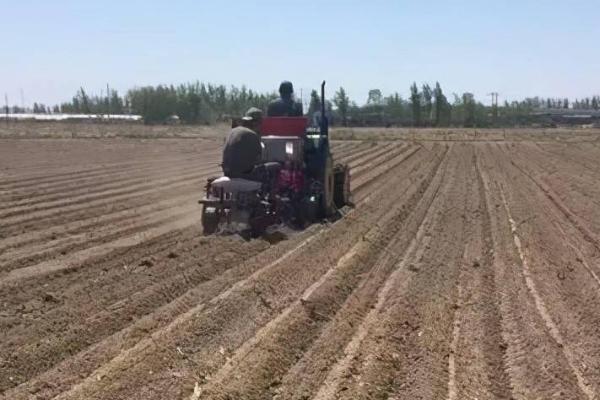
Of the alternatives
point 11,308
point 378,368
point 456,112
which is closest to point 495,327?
point 378,368

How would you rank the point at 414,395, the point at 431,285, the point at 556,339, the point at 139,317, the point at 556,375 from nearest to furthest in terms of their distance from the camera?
1. the point at 414,395
2. the point at 556,375
3. the point at 556,339
4. the point at 139,317
5. the point at 431,285

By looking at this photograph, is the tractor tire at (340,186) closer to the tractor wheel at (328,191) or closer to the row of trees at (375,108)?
the tractor wheel at (328,191)

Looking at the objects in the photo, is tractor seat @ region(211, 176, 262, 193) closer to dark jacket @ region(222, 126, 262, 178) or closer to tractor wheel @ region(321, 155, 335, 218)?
dark jacket @ region(222, 126, 262, 178)

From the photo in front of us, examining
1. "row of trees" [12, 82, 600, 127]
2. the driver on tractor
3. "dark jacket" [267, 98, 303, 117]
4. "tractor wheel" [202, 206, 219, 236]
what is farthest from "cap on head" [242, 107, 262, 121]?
"row of trees" [12, 82, 600, 127]

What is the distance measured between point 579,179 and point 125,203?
1335 cm

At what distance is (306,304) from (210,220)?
14.4 ft

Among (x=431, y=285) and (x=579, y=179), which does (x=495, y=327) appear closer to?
(x=431, y=285)

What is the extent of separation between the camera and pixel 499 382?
227 inches

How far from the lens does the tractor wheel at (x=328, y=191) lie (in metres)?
13.7

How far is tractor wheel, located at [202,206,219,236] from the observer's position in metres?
11.9

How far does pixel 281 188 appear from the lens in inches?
509

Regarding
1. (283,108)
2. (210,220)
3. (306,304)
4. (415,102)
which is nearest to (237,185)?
(210,220)

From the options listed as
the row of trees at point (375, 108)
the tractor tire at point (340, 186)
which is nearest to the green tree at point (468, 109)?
the row of trees at point (375, 108)

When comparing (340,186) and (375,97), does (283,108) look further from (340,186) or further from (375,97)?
(375,97)
